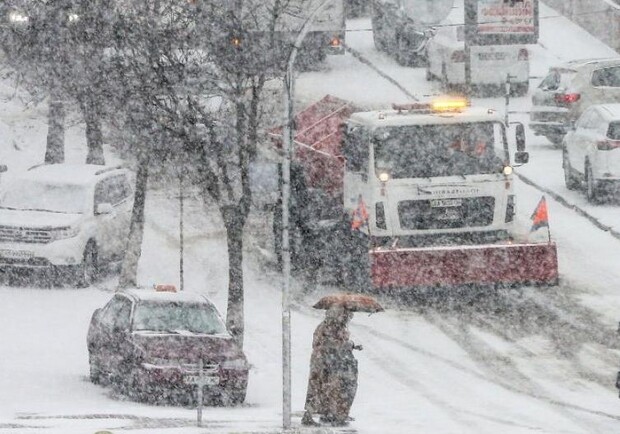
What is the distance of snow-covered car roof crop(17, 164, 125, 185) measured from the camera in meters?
26.7

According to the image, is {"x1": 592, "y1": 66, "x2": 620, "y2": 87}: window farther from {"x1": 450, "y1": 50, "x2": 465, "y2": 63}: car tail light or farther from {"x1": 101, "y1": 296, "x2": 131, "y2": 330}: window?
{"x1": 101, "y1": 296, "x2": 131, "y2": 330}: window

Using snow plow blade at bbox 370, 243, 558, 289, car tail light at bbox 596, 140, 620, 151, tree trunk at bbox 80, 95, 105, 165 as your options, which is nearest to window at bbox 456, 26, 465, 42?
tree trunk at bbox 80, 95, 105, 165

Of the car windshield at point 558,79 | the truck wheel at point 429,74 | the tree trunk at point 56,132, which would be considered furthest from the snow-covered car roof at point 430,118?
the truck wheel at point 429,74

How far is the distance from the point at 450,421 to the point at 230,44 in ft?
23.7

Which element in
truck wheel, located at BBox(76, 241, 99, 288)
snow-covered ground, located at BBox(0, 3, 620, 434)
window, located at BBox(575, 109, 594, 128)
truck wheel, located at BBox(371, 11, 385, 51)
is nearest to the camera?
snow-covered ground, located at BBox(0, 3, 620, 434)

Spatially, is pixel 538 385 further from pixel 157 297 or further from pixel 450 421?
pixel 157 297

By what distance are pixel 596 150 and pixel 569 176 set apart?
212 cm

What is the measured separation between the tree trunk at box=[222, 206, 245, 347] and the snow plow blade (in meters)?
1.88

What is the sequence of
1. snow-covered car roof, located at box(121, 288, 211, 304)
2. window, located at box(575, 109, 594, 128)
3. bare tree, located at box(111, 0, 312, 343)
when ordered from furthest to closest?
1. window, located at box(575, 109, 594, 128)
2. bare tree, located at box(111, 0, 312, 343)
3. snow-covered car roof, located at box(121, 288, 211, 304)

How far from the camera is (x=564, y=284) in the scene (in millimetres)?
23719

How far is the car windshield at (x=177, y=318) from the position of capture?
64.8 feet

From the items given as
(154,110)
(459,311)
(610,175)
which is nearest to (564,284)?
(459,311)

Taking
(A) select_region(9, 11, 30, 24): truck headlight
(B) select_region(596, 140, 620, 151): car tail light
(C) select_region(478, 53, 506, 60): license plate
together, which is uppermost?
(A) select_region(9, 11, 30, 24): truck headlight

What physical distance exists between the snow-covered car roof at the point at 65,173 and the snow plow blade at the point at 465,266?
6.65 m
